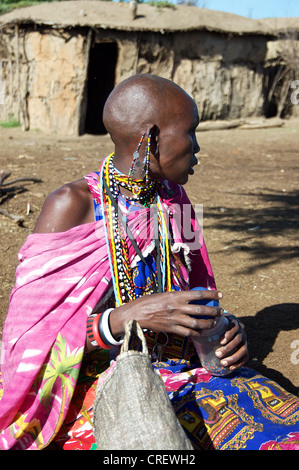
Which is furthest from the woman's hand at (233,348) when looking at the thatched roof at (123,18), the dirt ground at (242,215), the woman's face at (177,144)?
the thatched roof at (123,18)

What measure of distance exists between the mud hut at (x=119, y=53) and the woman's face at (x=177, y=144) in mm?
11146

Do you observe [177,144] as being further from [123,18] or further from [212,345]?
[123,18]

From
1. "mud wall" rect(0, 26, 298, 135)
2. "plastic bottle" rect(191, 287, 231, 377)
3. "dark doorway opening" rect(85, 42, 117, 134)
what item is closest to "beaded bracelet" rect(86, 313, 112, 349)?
"plastic bottle" rect(191, 287, 231, 377)

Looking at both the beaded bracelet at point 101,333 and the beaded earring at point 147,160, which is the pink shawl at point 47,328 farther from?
the beaded earring at point 147,160

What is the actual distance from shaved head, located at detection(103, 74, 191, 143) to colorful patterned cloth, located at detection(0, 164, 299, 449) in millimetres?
409

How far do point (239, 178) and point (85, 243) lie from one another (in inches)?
273

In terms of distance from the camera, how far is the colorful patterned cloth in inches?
72.9

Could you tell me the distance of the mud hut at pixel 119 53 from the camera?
12766mm

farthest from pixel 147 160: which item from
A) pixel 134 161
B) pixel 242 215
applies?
pixel 242 215

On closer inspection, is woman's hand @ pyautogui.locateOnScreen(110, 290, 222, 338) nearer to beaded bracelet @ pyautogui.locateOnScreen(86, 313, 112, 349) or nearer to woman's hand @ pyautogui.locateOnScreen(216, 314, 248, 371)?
beaded bracelet @ pyautogui.locateOnScreen(86, 313, 112, 349)

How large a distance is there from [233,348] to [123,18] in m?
12.3

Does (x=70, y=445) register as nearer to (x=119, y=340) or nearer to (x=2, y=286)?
(x=119, y=340)

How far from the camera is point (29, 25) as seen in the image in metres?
12.9

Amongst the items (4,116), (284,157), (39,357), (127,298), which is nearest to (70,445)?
(39,357)
